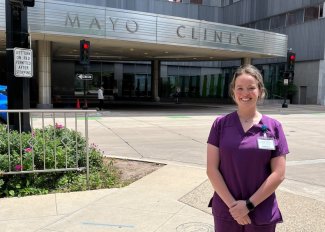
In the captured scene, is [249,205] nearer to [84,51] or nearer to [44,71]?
[84,51]

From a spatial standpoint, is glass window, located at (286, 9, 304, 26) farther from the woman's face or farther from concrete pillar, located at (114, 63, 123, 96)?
the woman's face

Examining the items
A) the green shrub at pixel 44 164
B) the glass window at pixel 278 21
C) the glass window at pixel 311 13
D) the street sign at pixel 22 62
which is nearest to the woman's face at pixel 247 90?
the green shrub at pixel 44 164

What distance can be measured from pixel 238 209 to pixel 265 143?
1.58ft

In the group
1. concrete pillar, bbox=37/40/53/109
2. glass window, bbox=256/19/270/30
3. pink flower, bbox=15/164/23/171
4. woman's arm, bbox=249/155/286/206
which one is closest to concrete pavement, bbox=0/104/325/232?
pink flower, bbox=15/164/23/171

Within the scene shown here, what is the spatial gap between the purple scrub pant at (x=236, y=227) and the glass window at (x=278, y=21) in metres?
42.7

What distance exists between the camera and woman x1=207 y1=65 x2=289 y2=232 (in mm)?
2533

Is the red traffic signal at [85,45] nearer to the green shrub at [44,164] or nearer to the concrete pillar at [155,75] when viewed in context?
the green shrub at [44,164]

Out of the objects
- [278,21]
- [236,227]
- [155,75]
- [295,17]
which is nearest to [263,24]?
[278,21]

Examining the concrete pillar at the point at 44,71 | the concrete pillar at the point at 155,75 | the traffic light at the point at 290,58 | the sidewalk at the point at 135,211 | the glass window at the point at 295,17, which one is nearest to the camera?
the sidewalk at the point at 135,211

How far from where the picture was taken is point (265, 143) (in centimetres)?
253

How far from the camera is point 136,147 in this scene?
10.4 meters

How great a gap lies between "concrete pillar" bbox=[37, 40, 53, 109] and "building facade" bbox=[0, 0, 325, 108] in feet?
0.21

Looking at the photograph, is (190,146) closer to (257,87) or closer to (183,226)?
(183,226)

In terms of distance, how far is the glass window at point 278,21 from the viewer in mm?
41938
